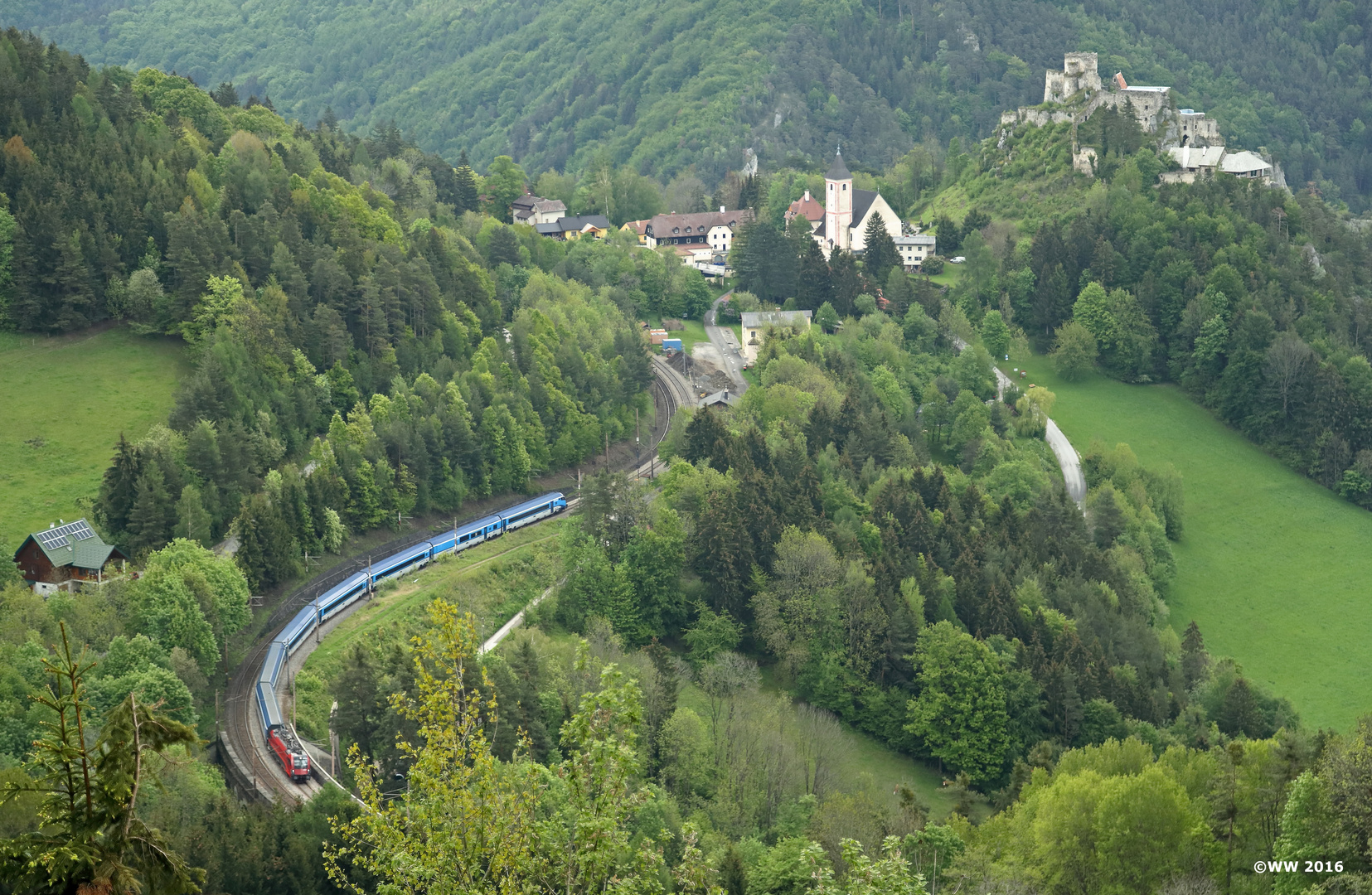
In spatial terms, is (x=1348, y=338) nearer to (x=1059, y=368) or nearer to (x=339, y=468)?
(x=1059, y=368)

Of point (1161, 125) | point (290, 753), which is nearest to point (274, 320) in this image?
point (290, 753)

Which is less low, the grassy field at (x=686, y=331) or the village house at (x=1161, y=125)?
the village house at (x=1161, y=125)

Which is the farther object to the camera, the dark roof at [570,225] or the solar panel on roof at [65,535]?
the dark roof at [570,225]

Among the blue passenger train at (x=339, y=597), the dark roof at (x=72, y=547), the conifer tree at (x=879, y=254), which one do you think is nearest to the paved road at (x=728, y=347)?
the conifer tree at (x=879, y=254)

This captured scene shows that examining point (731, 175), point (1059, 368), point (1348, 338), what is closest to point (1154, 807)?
point (1059, 368)

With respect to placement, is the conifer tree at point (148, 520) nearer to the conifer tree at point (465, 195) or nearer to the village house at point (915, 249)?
the conifer tree at point (465, 195)

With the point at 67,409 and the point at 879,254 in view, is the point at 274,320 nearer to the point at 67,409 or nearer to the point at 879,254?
the point at 67,409

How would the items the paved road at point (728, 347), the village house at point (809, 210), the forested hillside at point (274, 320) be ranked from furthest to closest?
the village house at point (809, 210)
the paved road at point (728, 347)
the forested hillside at point (274, 320)
